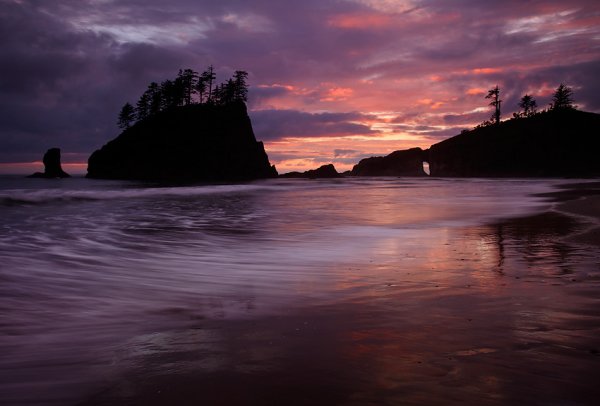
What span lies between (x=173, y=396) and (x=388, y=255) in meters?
6.25

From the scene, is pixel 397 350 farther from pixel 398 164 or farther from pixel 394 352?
pixel 398 164

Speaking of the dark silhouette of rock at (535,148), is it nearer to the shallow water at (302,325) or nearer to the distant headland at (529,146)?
the distant headland at (529,146)

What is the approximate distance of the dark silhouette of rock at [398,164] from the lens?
146 metres

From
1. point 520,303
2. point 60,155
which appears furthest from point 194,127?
point 520,303

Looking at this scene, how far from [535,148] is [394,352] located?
105 meters

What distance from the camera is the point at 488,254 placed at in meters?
8.16

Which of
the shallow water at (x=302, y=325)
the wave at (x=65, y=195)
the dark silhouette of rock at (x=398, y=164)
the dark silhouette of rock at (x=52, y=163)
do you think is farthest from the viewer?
the dark silhouette of rock at (x=398, y=164)

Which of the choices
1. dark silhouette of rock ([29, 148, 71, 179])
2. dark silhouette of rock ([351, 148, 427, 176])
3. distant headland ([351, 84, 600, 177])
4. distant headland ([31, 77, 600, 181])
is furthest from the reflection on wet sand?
dark silhouette of rock ([351, 148, 427, 176])

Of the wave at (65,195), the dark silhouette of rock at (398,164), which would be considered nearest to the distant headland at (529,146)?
the dark silhouette of rock at (398,164)

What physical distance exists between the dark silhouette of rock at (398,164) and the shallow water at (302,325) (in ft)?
465

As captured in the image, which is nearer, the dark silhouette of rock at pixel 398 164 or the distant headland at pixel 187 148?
the distant headland at pixel 187 148

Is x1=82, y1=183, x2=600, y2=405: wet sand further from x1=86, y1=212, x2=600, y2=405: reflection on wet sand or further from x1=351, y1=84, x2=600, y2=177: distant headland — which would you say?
x1=351, y1=84, x2=600, y2=177: distant headland

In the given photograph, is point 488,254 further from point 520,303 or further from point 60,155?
point 60,155

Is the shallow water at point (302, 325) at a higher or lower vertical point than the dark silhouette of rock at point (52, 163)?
lower
